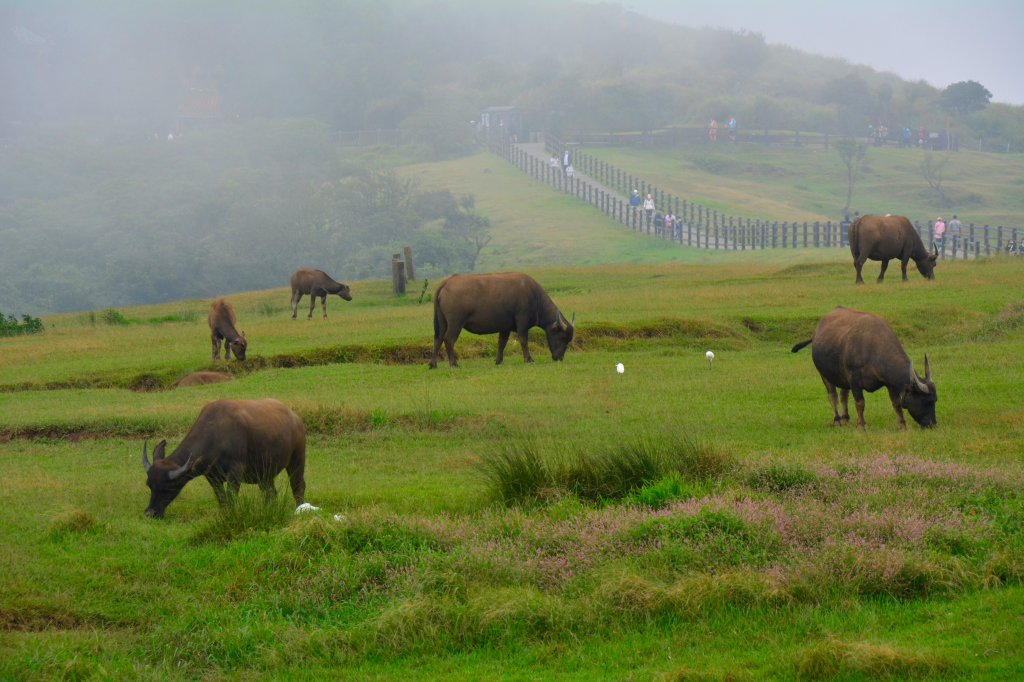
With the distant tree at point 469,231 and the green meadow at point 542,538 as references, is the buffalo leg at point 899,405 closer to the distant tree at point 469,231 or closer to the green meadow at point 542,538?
the green meadow at point 542,538

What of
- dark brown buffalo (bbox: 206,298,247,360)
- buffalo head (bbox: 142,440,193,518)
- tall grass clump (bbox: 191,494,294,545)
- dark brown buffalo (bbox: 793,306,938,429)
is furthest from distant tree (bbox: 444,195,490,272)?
tall grass clump (bbox: 191,494,294,545)

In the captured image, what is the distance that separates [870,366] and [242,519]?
8.43m

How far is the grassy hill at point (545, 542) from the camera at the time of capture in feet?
28.1

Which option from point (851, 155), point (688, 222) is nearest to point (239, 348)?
point (688, 222)

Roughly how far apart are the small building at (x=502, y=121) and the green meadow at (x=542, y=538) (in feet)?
325

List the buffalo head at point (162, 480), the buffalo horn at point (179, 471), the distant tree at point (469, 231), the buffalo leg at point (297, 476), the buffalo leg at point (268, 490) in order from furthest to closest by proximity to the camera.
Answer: the distant tree at point (469, 231) → the buffalo leg at point (297, 476) → the buffalo head at point (162, 480) → the buffalo horn at point (179, 471) → the buffalo leg at point (268, 490)

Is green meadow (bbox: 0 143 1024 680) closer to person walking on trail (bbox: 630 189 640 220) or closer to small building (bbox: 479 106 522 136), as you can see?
person walking on trail (bbox: 630 189 640 220)

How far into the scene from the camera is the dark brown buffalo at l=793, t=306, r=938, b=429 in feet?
51.1

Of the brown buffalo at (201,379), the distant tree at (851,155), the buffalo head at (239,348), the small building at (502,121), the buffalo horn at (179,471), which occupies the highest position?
the small building at (502,121)

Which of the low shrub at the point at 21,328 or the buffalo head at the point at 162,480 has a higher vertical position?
the buffalo head at the point at 162,480

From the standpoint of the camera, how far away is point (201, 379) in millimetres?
22344

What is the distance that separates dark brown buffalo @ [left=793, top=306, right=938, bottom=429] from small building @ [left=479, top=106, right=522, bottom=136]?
3993 inches

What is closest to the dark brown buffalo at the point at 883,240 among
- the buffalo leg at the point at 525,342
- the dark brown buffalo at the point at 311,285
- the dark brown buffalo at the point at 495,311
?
the dark brown buffalo at the point at 495,311

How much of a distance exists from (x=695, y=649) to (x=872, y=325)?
864 cm
